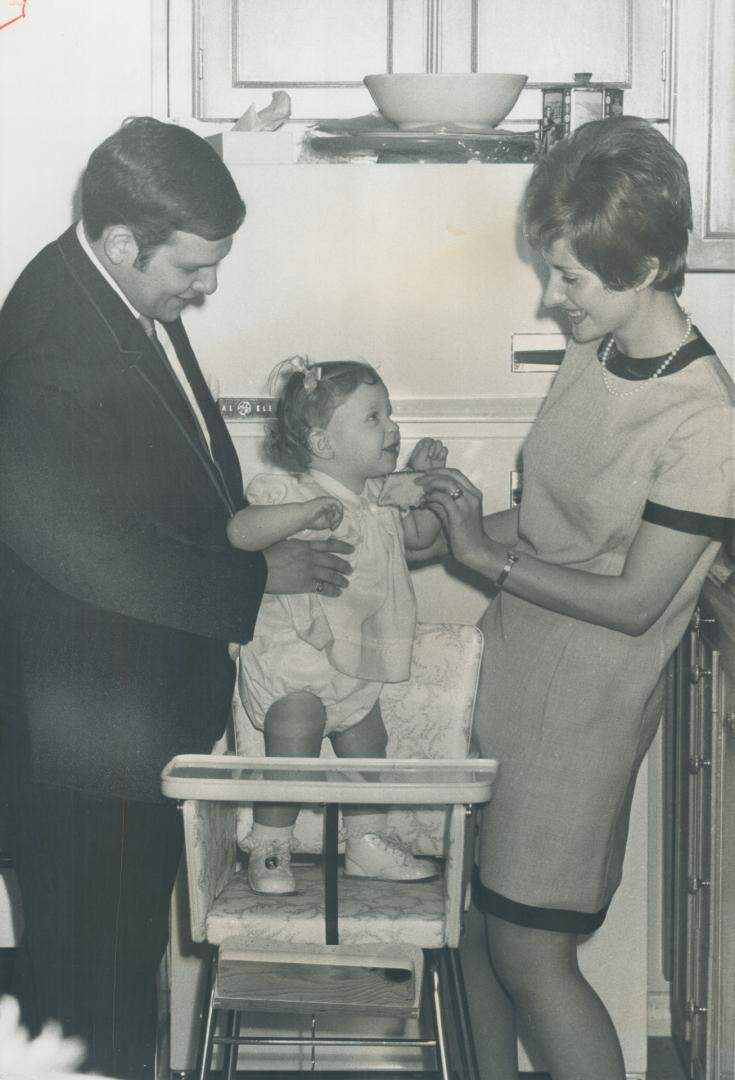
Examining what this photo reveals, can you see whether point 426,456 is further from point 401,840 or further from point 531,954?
point 531,954

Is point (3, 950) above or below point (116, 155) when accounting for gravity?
below

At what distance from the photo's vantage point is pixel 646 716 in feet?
5.18

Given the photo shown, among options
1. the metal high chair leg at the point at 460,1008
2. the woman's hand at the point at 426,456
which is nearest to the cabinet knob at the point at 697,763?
the metal high chair leg at the point at 460,1008

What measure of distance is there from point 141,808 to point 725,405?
0.82 m

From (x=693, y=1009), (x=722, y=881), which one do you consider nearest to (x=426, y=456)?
(x=722, y=881)

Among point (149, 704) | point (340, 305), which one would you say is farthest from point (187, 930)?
point (340, 305)

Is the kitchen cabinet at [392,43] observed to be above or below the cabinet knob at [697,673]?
above

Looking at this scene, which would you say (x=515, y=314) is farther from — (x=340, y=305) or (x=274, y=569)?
(x=274, y=569)

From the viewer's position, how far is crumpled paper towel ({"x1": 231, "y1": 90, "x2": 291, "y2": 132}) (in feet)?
5.40

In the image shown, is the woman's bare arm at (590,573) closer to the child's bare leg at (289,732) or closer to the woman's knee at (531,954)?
the child's bare leg at (289,732)

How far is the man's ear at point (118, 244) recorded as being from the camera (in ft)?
4.93

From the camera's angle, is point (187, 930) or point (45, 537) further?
point (187, 930)

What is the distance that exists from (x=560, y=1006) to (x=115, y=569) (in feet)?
2.32

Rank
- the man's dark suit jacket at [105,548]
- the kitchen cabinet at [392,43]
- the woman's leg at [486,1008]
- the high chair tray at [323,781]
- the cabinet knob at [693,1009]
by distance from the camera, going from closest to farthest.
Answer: the high chair tray at [323,781] → the man's dark suit jacket at [105,548] → the kitchen cabinet at [392,43] → the woman's leg at [486,1008] → the cabinet knob at [693,1009]
